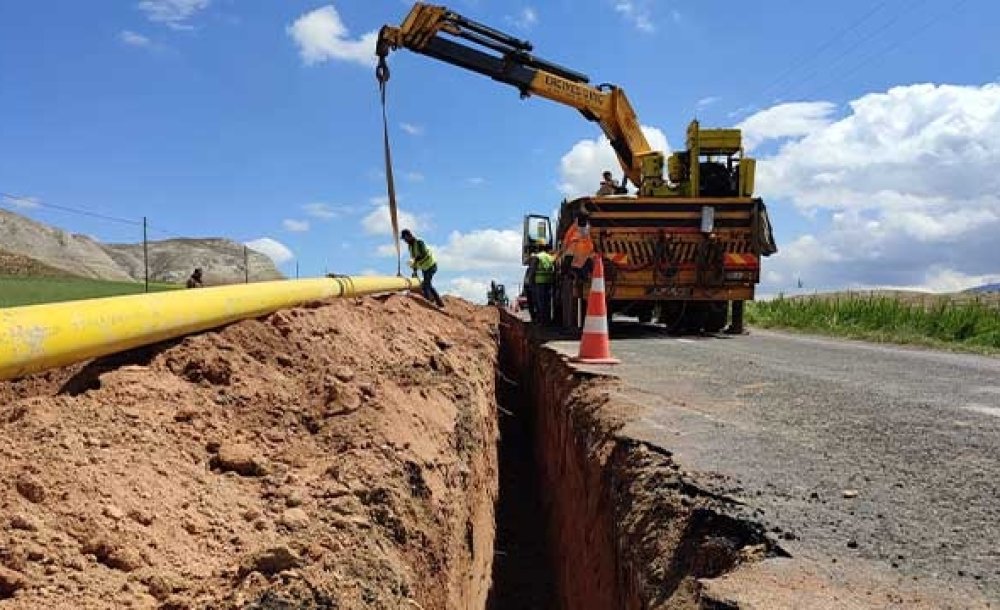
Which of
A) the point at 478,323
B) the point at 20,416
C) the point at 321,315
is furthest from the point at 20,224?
the point at 20,416

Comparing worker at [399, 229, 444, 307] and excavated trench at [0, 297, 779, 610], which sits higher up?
worker at [399, 229, 444, 307]

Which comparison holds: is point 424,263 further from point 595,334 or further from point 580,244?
point 595,334

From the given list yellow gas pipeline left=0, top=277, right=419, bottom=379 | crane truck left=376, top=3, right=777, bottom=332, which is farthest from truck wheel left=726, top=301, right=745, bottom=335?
yellow gas pipeline left=0, top=277, right=419, bottom=379

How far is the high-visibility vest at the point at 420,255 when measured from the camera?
44.5 feet

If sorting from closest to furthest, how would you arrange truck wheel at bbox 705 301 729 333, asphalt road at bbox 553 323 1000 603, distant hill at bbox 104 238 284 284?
asphalt road at bbox 553 323 1000 603 → truck wheel at bbox 705 301 729 333 → distant hill at bbox 104 238 284 284

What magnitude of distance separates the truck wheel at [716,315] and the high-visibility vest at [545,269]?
2.66 meters

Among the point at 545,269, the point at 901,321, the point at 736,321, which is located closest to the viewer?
the point at 736,321

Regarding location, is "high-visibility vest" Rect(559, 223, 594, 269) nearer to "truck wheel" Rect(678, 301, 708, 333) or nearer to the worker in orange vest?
the worker in orange vest

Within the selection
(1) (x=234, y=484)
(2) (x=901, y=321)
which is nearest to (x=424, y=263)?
(2) (x=901, y=321)

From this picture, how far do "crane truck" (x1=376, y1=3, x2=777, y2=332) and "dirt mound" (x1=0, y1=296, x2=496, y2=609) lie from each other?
668 centimetres

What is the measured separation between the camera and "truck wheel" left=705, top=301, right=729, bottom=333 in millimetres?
12070

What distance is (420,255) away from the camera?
13602 mm

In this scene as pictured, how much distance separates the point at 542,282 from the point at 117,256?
153 feet

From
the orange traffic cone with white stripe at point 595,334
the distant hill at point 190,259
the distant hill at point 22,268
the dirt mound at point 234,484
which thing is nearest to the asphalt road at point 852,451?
the orange traffic cone with white stripe at point 595,334
